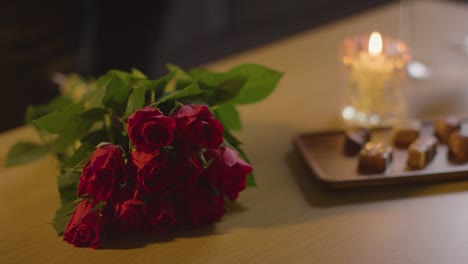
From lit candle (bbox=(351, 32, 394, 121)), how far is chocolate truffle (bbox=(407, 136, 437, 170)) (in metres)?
0.18

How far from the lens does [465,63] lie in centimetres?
121

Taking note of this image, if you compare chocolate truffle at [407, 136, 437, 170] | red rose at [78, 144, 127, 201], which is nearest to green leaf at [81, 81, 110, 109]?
red rose at [78, 144, 127, 201]

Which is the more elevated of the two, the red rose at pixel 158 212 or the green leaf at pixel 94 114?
the green leaf at pixel 94 114

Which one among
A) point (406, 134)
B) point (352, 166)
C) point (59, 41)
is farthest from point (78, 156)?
point (59, 41)

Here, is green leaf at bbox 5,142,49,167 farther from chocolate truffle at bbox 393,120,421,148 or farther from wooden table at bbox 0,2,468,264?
chocolate truffle at bbox 393,120,421,148

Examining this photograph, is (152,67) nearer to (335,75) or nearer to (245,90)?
(335,75)

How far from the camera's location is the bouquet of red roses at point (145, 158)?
24.8 inches

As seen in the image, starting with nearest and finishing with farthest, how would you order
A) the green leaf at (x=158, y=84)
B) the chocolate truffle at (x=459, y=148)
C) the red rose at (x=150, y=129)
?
the red rose at (x=150, y=129) → the green leaf at (x=158, y=84) → the chocolate truffle at (x=459, y=148)

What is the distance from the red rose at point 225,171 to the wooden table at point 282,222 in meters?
0.06

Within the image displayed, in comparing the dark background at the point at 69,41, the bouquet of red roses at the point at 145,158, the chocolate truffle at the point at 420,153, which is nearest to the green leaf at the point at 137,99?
the bouquet of red roses at the point at 145,158

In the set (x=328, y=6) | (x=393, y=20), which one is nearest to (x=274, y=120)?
(x=393, y=20)

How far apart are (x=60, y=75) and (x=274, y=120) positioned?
1030 mm

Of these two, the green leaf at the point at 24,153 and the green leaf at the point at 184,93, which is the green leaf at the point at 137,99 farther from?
the green leaf at the point at 24,153

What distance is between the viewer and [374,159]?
0.79 m
